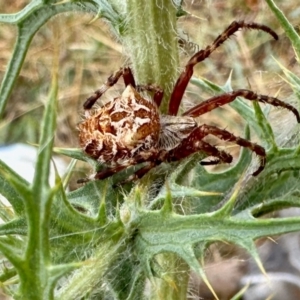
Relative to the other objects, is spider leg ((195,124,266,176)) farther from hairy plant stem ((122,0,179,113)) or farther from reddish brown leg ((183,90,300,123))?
hairy plant stem ((122,0,179,113))

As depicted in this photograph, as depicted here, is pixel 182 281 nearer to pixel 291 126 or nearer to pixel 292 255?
pixel 291 126

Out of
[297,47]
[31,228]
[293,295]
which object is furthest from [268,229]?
[293,295]

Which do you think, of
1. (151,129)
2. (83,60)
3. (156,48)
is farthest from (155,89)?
(83,60)

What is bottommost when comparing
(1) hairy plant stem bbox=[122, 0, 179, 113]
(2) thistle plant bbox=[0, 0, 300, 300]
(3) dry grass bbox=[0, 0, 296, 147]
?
(2) thistle plant bbox=[0, 0, 300, 300]

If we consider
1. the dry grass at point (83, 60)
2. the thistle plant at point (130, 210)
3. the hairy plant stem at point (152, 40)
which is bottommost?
the thistle plant at point (130, 210)

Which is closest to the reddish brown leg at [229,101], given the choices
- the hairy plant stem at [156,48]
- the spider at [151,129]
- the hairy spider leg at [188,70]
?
the spider at [151,129]

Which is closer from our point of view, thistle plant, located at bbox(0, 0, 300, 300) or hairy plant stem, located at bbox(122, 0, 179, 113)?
thistle plant, located at bbox(0, 0, 300, 300)

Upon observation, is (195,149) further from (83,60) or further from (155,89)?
(83,60)

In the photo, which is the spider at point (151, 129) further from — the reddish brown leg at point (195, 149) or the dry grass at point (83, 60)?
the dry grass at point (83, 60)

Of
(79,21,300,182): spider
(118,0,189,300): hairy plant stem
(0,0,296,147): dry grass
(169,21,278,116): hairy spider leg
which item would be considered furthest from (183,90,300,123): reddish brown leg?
(0,0,296,147): dry grass
